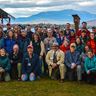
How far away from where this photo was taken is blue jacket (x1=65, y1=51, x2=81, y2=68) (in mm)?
13656

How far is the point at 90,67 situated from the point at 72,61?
710mm

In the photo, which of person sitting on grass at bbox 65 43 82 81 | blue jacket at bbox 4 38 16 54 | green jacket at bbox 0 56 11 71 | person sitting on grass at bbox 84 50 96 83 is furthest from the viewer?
blue jacket at bbox 4 38 16 54

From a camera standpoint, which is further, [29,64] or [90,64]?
[29,64]

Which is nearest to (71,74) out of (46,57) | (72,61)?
(72,61)

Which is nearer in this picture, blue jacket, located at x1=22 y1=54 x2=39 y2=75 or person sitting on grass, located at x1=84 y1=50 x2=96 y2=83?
person sitting on grass, located at x1=84 y1=50 x2=96 y2=83

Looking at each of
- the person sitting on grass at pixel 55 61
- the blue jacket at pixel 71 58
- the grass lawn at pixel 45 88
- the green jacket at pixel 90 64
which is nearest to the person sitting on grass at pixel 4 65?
the grass lawn at pixel 45 88

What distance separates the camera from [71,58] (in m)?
13.7

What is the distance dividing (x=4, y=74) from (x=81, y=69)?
277cm

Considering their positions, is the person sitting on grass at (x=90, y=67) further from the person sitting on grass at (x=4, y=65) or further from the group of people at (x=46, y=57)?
the person sitting on grass at (x=4, y=65)

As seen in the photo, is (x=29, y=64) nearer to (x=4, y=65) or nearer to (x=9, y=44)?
(x=4, y=65)

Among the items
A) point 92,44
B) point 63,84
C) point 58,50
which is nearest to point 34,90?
point 63,84

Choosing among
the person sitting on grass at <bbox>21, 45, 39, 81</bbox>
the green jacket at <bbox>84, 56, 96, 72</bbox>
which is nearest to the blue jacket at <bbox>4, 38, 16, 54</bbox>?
the person sitting on grass at <bbox>21, 45, 39, 81</bbox>

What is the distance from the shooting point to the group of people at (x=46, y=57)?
44.6ft

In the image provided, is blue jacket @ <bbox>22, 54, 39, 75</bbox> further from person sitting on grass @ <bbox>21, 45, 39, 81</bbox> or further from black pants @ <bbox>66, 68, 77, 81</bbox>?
black pants @ <bbox>66, 68, 77, 81</bbox>
